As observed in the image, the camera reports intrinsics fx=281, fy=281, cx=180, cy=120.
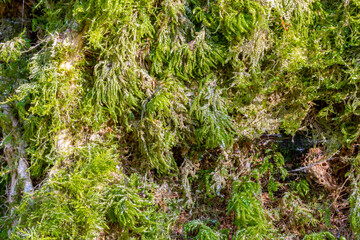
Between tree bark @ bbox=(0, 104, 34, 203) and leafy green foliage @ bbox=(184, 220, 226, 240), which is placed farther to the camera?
tree bark @ bbox=(0, 104, 34, 203)

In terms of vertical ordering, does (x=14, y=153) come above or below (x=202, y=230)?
above

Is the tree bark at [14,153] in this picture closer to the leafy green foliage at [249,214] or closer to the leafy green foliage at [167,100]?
the leafy green foliage at [167,100]

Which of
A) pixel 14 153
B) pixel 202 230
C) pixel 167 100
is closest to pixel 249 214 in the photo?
pixel 202 230

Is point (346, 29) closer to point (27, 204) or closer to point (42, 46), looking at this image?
point (42, 46)

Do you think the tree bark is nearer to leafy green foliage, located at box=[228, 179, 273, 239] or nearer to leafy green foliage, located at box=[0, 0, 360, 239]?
leafy green foliage, located at box=[0, 0, 360, 239]

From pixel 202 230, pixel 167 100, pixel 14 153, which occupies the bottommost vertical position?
pixel 202 230

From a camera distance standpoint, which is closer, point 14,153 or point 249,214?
point 249,214

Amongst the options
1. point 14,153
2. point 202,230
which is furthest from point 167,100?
point 14,153

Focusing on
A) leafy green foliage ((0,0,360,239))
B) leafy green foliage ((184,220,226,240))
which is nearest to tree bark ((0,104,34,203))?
leafy green foliage ((0,0,360,239))

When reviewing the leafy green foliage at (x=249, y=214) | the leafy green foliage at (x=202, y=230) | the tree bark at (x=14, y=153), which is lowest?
the leafy green foliage at (x=202, y=230)

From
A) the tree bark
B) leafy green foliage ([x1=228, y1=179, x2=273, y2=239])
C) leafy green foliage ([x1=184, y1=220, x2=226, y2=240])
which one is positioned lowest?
leafy green foliage ([x1=184, y1=220, x2=226, y2=240])

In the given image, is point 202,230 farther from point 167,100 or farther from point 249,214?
point 167,100

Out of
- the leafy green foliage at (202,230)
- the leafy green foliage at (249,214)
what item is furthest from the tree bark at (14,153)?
the leafy green foliage at (249,214)

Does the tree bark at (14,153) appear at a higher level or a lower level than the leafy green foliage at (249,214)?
higher
